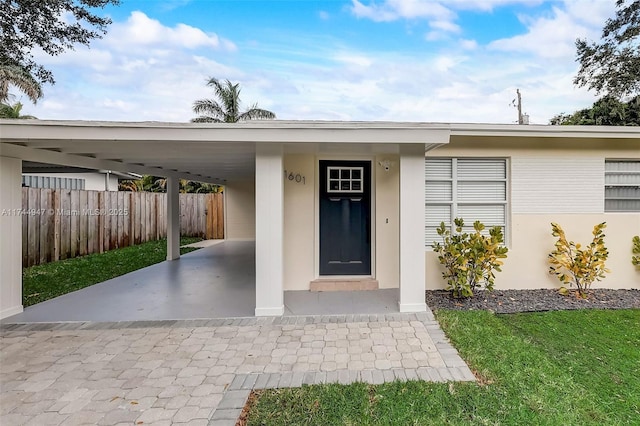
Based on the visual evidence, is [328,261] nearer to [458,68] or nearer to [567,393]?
[567,393]

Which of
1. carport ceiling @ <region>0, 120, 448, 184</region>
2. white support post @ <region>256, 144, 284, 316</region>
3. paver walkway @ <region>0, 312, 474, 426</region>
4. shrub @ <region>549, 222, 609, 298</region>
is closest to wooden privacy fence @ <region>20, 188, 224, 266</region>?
carport ceiling @ <region>0, 120, 448, 184</region>

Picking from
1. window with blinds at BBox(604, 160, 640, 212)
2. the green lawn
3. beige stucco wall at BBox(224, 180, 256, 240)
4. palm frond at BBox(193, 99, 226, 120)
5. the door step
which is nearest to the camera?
the green lawn

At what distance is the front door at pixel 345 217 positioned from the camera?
20.7ft

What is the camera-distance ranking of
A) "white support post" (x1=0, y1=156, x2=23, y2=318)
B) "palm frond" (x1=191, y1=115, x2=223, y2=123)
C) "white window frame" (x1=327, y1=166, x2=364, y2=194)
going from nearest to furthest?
1. "white support post" (x1=0, y1=156, x2=23, y2=318)
2. "white window frame" (x1=327, y1=166, x2=364, y2=194)
3. "palm frond" (x1=191, y1=115, x2=223, y2=123)

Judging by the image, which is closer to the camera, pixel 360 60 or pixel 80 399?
pixel 80 399

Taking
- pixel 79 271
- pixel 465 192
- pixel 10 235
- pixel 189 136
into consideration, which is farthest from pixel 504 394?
pixel 79 271

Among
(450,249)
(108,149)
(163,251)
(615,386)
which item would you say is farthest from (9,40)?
(615,386)

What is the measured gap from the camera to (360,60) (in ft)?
43.4

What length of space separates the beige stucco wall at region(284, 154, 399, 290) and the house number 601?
0.8 inches

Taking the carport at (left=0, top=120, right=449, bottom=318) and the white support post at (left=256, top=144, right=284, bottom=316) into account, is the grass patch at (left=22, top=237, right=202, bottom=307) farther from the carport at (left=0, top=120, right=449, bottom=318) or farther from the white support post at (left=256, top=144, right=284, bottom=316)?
the white support post at (left=256, top=144, right=284, bottom=316)

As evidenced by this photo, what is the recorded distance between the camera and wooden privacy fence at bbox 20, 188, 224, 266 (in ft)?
28.9

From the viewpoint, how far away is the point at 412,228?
4848mm

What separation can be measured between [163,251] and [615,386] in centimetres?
1178

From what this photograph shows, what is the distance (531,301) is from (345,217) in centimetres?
357
